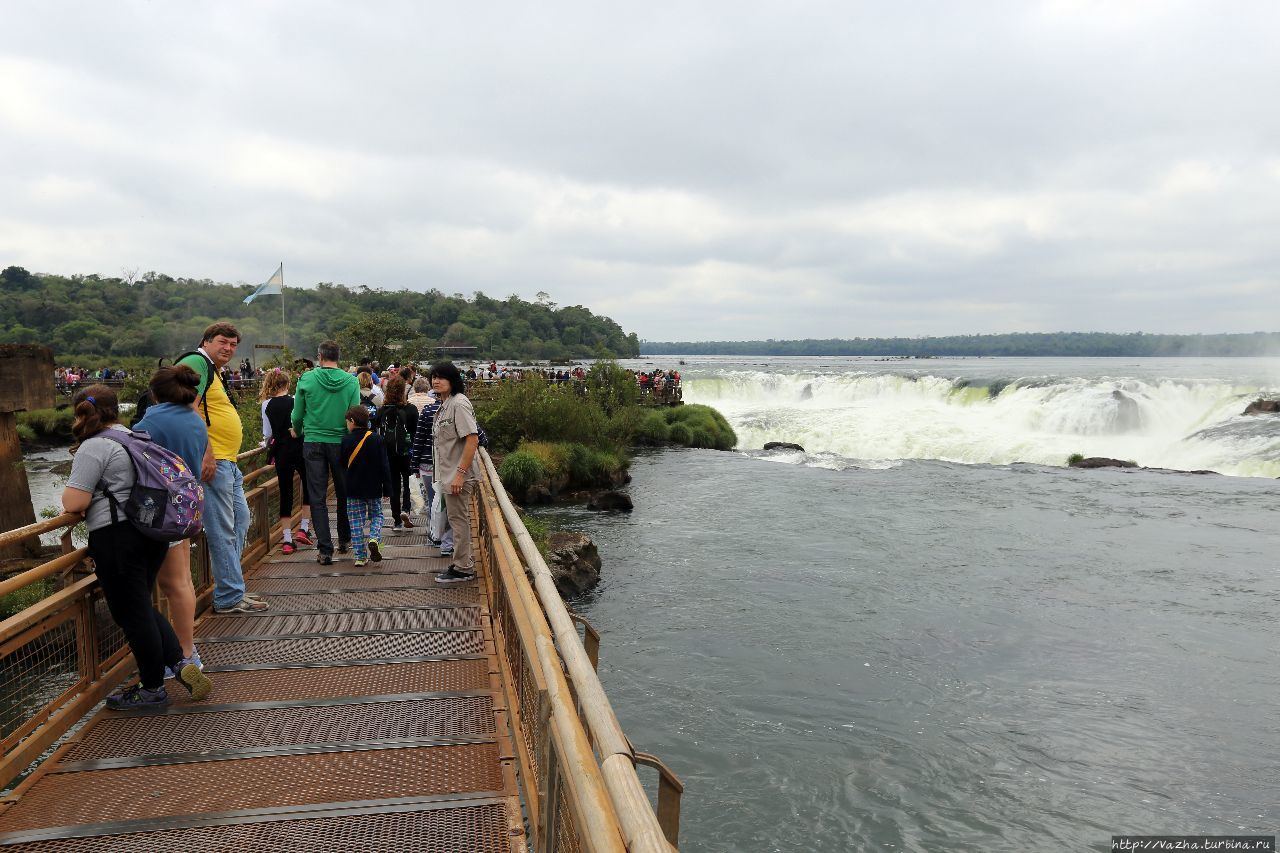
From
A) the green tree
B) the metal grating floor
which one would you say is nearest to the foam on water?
the green tree

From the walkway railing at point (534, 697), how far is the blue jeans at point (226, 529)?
20 centimetres

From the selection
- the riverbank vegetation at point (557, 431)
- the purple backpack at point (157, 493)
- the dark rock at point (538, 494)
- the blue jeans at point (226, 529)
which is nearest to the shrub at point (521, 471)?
the riverbank vegetation at point (557, 431)

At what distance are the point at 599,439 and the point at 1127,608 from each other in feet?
58.5

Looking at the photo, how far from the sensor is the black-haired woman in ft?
21.8

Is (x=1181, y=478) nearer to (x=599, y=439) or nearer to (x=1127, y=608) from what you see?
(x=1127, y=608)

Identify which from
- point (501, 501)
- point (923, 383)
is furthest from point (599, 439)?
point (923, 383)

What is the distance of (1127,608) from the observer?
13695 mm

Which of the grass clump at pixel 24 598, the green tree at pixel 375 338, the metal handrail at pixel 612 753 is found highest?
the green tree at pixel 375 338

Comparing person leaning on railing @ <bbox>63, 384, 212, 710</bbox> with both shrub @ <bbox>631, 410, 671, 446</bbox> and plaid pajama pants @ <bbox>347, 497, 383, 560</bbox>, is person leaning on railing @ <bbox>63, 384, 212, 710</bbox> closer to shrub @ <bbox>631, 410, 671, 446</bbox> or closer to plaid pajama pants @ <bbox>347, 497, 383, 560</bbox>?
plaid pajama pants @ <bbox>347, 497, 383, 560</bbox>

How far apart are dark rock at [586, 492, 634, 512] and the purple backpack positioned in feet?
58.3

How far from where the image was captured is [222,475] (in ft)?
19.0

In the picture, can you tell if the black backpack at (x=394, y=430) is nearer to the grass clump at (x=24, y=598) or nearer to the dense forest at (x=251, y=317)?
the grass clump at (x=24, y=598)

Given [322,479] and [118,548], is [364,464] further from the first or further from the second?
[118,548]

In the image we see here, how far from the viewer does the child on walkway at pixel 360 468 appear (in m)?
7.45
